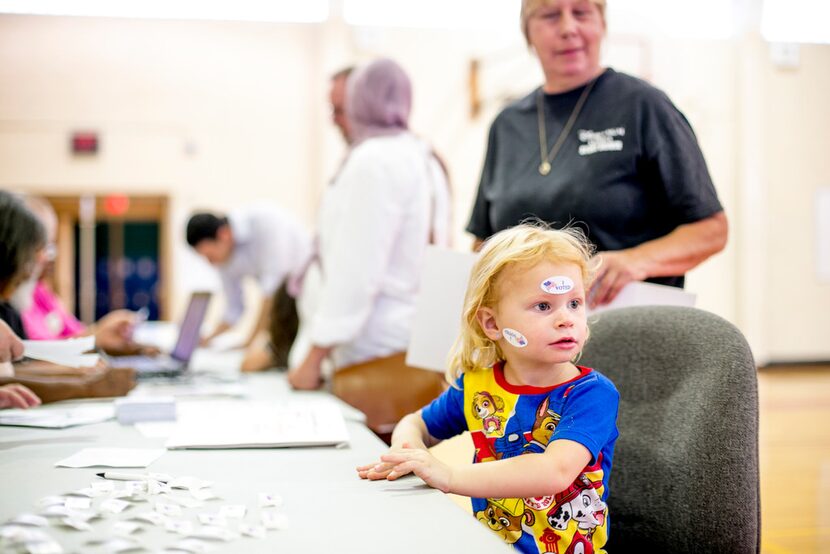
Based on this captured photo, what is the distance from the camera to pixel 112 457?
3.79ft

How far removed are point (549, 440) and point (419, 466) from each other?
17cm

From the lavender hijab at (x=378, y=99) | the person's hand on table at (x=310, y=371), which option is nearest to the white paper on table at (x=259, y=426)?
the person's hand on table at (x=310, y=371)

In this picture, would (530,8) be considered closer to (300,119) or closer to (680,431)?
(680,431)

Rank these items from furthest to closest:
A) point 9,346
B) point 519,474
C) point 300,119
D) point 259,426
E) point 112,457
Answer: point 300,119, point 259,426, point 9,346, point 112,457, point 519,474

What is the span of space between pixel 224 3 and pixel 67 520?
737cm

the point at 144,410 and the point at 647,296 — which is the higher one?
the point at 647,296

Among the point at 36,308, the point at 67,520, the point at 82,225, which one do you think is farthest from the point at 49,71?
the point at 67,520

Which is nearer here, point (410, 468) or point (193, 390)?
point (410, 468)

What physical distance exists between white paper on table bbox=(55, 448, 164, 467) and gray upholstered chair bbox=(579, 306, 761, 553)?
2.40 feet

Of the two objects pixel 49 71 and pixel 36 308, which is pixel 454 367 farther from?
pixel 49 71

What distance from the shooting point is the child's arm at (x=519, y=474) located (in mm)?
943

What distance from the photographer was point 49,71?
24.5 feet

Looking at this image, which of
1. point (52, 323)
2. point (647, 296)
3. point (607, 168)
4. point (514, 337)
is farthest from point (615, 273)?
point (52, 323)

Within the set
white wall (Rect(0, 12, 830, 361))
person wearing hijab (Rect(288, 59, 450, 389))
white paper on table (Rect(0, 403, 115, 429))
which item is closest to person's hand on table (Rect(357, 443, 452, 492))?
white paper on table (Rect(0, 403, 115, 429))
